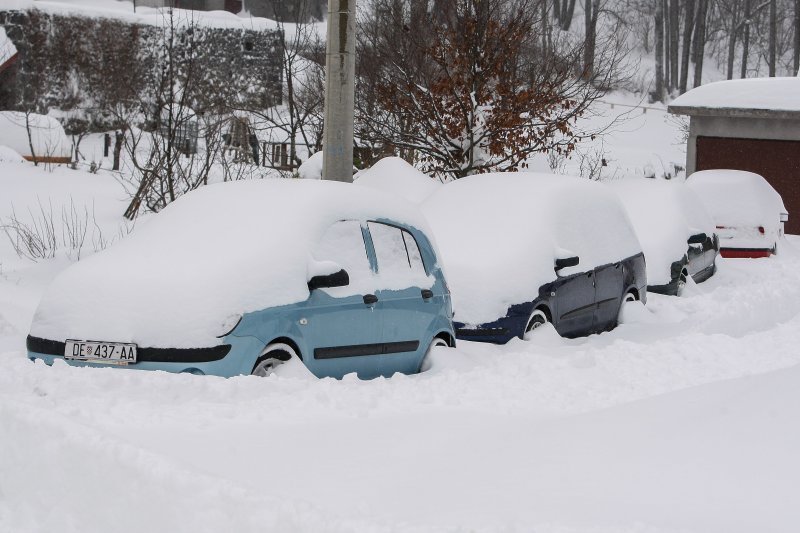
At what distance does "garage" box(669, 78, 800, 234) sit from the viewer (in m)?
24.5

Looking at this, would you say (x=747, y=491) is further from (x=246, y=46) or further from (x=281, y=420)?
(x=246, y=46)

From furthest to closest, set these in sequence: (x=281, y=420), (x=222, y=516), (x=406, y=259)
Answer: (x=406, y=259) → (x=281, y=420) → (x=222, y=516)

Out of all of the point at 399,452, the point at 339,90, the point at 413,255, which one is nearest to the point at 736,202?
the point at 339,90

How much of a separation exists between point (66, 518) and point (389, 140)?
1320 cm

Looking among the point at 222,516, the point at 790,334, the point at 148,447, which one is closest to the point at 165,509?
the point at 222,516

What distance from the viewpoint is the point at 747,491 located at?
4699mm

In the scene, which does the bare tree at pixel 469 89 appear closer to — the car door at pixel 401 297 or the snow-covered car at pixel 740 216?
the snow-covered car at pixel 740 216

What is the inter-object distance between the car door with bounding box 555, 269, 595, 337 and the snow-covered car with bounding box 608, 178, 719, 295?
2801 millimetres

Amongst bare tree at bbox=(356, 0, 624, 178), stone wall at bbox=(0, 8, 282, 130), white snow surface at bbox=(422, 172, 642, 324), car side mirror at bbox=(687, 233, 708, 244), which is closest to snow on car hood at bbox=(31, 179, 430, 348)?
white snow surface at bbox=(422, 172, 642, 324)

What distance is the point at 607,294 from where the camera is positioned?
1079 cm

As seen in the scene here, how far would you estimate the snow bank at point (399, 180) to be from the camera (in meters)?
15.3

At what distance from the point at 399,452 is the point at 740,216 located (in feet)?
43.6

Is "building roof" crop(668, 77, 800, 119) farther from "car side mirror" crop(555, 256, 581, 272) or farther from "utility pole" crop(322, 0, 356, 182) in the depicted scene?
"utility pole" crop(322, 0, 356, 182)

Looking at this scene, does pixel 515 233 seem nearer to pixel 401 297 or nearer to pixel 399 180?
pixel 401 297
